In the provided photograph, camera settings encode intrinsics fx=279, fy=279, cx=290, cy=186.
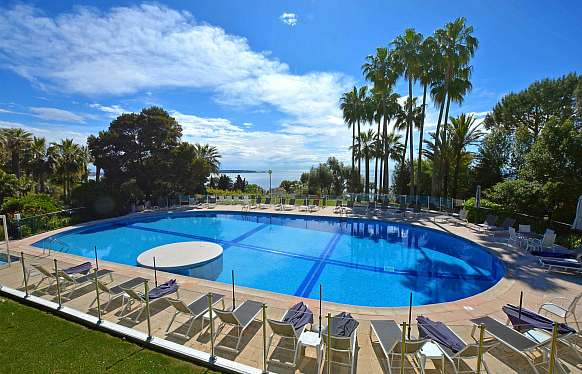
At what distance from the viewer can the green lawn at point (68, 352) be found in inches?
151

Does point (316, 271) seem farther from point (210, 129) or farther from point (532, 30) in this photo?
point (210, 129)

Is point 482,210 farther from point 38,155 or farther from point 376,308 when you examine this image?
point 38,155

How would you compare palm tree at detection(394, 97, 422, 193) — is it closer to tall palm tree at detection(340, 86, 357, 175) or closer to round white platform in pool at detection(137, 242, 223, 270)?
tall palm tree at detection(340, 86, 357, 175)

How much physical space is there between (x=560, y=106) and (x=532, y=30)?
43.9ft

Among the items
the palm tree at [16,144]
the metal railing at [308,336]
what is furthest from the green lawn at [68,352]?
the palm tree at [16,144]

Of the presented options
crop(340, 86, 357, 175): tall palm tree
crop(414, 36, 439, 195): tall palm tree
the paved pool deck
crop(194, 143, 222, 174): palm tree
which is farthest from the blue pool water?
crop(194, 143, 222, 174): palm tree

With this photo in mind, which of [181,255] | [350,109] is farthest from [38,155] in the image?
[350,109]

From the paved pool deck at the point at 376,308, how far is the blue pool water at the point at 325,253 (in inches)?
44.5

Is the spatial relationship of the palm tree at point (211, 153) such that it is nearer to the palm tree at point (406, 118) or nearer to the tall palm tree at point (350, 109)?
the tall palm tree at point (350, 109)

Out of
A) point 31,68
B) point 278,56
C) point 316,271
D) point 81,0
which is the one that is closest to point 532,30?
point 278,56

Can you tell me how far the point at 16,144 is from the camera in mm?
25016

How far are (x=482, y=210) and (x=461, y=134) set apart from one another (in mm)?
8779

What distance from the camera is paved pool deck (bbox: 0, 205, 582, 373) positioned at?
12.7ft

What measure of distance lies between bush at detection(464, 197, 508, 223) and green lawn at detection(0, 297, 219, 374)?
47.7 ft
